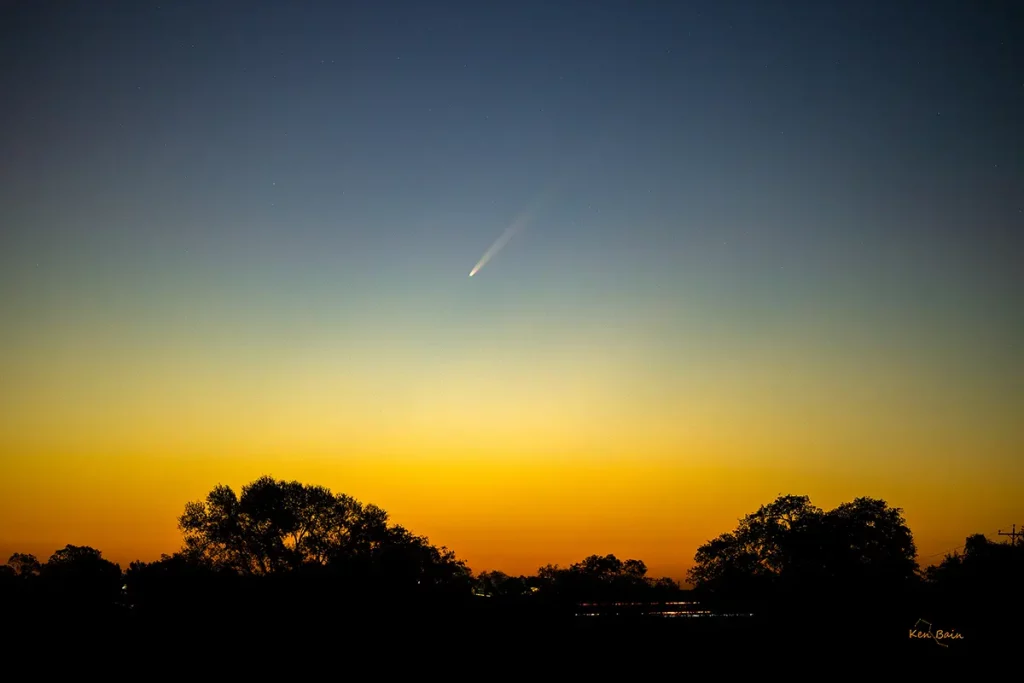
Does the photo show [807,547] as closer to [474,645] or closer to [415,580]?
[415,580]

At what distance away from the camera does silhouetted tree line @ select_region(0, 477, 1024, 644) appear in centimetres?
3216

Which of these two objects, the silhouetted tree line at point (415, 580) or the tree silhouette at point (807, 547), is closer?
the silhouetted tree line at point (415, 580)

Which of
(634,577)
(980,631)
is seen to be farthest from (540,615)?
(634,577)

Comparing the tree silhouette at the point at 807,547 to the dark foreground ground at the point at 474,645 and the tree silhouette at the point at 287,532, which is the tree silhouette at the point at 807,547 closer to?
the tree silhouette at the point at 287,532

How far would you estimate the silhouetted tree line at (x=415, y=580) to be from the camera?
32.2 m

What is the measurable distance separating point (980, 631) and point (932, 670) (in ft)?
22.8

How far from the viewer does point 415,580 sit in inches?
3076

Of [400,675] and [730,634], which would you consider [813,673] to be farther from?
[400,675]

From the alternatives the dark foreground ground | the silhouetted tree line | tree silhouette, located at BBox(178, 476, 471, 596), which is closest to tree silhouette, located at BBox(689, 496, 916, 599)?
the silhouetted tree line

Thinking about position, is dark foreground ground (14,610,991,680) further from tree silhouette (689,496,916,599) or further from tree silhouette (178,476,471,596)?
tree silhouette (689,496,916,599)

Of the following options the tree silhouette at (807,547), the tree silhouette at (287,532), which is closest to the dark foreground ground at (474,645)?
the tree silhouette at (287,532)

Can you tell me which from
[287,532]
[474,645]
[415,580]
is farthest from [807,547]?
[474,645]

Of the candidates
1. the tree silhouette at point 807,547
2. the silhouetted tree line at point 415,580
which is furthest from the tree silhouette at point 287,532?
the tree silhouette at point 807,547

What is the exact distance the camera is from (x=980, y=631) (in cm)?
3338
